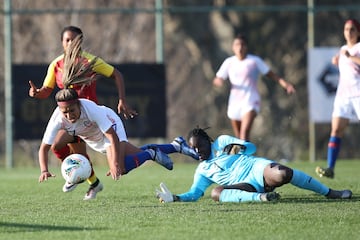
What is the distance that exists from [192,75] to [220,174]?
11.5 metres

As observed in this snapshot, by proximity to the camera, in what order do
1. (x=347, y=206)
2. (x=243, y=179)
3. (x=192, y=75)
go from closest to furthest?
(x=347, y=206)
(x=243, y=179)
(x=192, y=75)

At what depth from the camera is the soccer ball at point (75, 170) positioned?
8773mm

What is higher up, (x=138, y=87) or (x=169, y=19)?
(x=169, y=19)

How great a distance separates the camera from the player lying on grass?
8696mm

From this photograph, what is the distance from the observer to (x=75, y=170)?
346 inches

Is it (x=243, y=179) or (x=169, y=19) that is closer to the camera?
(x=243, y=179)

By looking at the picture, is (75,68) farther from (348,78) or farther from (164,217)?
(348,78)

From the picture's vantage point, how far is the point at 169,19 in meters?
21.2

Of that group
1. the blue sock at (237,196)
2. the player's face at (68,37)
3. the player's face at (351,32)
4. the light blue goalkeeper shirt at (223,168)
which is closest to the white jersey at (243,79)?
the player's face at (351,32)

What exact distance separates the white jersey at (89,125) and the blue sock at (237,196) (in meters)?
1.12

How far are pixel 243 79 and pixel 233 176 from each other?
508 cm

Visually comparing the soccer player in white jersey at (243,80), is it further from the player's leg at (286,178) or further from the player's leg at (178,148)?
the player's leg at (286,178)

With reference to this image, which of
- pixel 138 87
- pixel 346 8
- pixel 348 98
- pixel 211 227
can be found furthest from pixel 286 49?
pixel 211 227

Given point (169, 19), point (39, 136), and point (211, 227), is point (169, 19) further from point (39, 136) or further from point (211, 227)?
point (211, 227)
